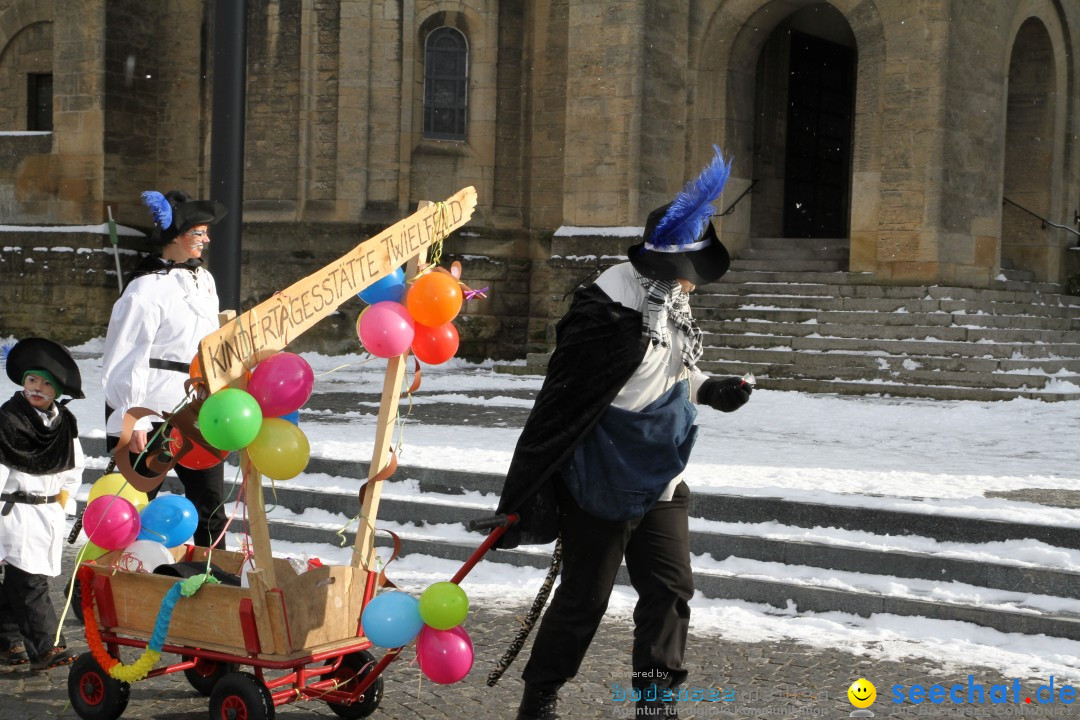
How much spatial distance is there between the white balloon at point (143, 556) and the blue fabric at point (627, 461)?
1.59 meters

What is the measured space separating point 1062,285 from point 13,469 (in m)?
16.1

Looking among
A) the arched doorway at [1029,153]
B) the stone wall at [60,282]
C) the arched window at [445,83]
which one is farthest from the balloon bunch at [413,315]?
the stone wall at [60,282]

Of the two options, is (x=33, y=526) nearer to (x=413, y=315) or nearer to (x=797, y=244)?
(x=413, y=315)

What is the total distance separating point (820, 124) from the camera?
19.6 metres

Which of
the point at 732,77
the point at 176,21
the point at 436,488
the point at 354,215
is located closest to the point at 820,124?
A: the point at 732,77

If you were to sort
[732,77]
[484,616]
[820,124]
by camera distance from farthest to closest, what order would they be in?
1. [820,124]
2. [732,77]
3. [484,616]

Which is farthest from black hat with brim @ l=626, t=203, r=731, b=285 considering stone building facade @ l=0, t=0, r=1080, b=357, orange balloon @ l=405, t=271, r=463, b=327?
stone building facade @ l=0, t=0, r=1080, b=357

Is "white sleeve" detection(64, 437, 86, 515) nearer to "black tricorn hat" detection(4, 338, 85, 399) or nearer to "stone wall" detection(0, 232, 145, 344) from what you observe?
"black tricorn hat" detection(4, 338, 85, 399)

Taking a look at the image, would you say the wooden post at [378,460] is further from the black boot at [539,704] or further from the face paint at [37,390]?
the face paint at [37,390]

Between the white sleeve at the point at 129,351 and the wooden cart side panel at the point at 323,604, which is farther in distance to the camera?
the white sleeve at the point at 129,351


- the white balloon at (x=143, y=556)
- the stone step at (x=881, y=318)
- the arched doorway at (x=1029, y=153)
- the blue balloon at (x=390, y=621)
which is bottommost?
the blue balloon at (x=390, y=621)

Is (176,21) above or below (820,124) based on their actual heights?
above

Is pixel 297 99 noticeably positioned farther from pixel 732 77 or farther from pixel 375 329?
pixel 375 329

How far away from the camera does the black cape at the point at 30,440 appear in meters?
5.02
